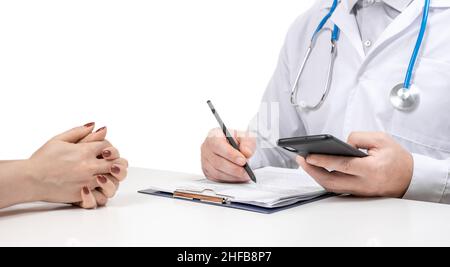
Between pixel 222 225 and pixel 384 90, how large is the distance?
788 mm

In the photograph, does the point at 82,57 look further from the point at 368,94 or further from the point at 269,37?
the point at 368,94

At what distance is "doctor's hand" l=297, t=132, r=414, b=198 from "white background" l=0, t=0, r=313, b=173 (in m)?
→ 1.31

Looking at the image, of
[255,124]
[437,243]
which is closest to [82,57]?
[255,124]

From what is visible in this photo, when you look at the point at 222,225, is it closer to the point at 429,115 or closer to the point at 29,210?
the point at 29,210

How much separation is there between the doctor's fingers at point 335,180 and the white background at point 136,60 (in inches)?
50.9

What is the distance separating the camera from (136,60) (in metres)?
2.57

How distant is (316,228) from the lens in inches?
32.4

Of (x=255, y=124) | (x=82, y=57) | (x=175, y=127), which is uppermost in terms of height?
(x=82, y=57)

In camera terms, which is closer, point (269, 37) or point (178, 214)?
point (178, 214)

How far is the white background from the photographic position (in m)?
2.44

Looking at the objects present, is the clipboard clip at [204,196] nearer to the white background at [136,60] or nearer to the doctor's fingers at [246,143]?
the doctor's fingers at [246,143]

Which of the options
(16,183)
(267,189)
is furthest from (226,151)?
(16,183)

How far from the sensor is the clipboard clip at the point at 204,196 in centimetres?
101
